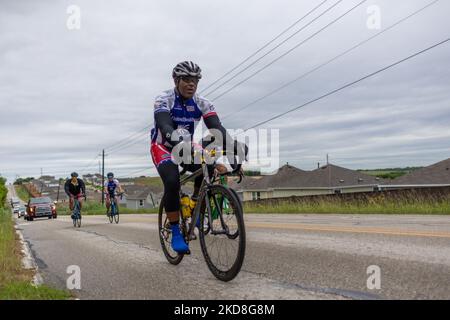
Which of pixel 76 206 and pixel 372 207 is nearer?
pixel 372 207

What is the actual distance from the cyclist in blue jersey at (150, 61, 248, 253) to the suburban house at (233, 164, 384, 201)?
5171cm

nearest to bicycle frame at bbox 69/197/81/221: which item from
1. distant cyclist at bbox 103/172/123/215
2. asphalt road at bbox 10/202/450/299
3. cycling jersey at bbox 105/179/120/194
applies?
distant cyclist at bbox 103/172/123/215

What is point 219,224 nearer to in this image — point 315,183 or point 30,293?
point 30,293

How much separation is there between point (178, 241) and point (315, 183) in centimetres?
5635

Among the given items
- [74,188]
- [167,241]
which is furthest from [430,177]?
[167,241]

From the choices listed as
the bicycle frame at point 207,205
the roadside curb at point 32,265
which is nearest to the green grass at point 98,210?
the roadside curb at point 32,265

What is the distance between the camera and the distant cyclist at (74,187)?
1708 centimetres

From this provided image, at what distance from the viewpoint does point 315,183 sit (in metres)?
60.2

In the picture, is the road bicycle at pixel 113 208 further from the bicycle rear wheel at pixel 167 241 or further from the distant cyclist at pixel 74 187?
the bicycle rear wheel at pixel 167 241

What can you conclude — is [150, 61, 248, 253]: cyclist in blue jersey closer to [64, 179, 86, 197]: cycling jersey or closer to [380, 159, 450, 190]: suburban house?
[64, 179, 86, 197]: cycling jersey

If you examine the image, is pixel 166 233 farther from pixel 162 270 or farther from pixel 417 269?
pixel 417 269

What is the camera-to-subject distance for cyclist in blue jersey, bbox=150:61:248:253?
199 inches

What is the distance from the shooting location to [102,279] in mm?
5137
